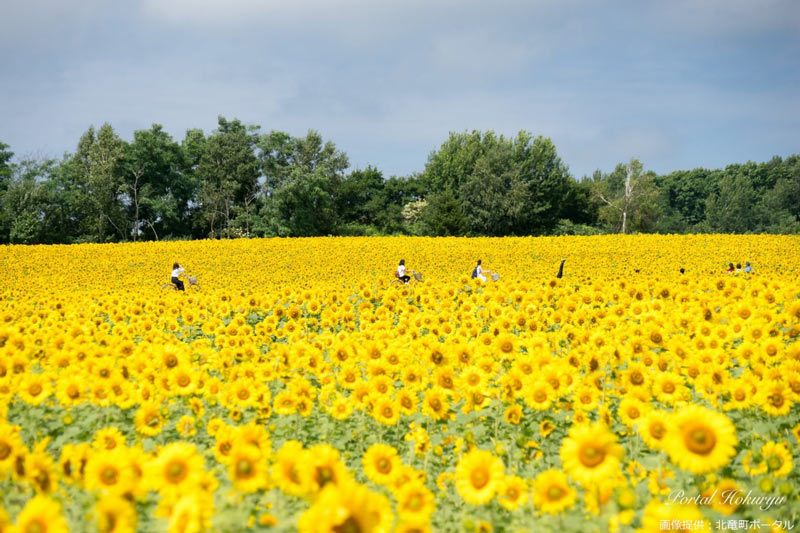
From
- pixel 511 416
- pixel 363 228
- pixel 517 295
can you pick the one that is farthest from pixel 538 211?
pixel 511 416

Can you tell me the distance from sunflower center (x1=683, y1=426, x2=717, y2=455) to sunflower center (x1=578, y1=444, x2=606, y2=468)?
1.58ft

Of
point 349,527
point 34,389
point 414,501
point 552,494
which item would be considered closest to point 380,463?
point 414,501

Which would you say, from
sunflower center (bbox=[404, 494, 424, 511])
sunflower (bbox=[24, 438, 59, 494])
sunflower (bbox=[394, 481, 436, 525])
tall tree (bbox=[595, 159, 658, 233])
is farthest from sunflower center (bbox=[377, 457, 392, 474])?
tall tree (bbox=[595, 159, 658, 233])

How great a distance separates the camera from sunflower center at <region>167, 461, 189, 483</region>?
253 cm

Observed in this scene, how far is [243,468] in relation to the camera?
2604mm

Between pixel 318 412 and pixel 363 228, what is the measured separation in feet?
200

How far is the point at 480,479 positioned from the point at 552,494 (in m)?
0.42

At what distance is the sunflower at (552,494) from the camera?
269cm

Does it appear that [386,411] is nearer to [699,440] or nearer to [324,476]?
[324,476]

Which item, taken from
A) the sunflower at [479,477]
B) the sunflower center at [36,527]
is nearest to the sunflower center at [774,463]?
the sunflower at [479,477]

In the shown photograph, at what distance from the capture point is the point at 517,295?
841cm

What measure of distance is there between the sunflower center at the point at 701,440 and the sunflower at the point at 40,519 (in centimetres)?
306

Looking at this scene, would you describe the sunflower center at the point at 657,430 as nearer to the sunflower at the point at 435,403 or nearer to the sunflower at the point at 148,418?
the sunflower at the point at 435,403

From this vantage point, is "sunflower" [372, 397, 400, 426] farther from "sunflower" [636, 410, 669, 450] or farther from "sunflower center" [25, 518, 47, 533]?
"sunflower center" [25, 518, 47, 533]
